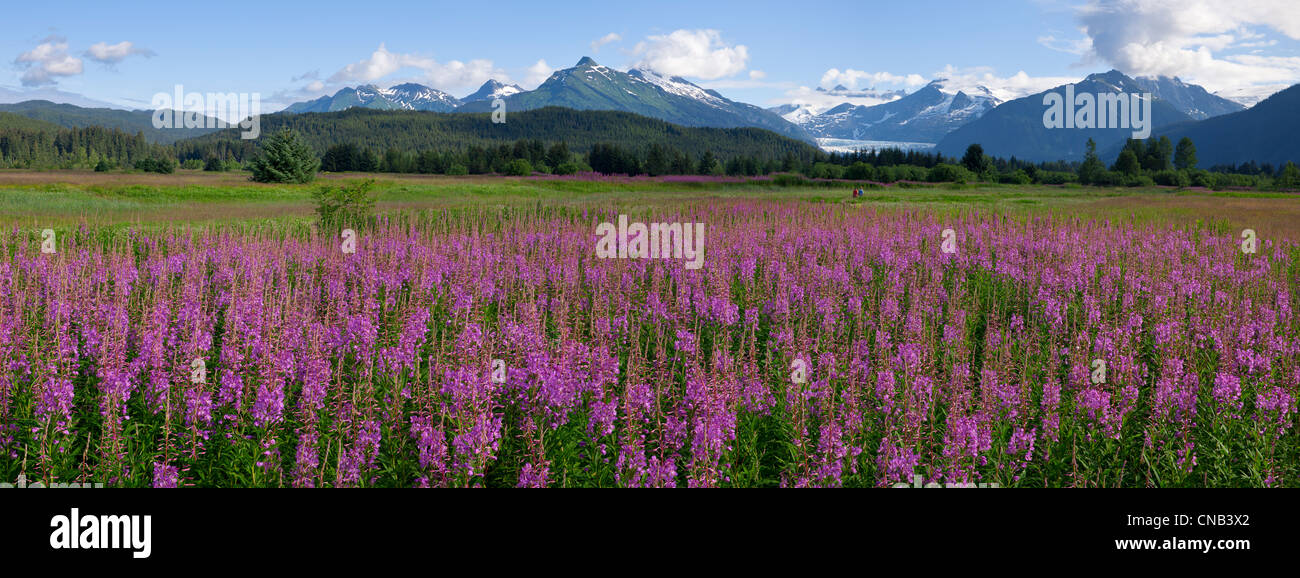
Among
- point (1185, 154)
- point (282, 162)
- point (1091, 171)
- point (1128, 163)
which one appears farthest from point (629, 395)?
point (1185, 154)

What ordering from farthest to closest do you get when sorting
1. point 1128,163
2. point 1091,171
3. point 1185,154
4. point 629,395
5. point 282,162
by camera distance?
point 1185,154 → point 1128,163 → point 1091,171 → point 282,162 → point 629,395

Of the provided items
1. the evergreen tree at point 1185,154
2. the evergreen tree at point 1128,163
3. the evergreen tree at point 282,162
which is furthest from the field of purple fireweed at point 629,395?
the evergreen tree at point 1185,154

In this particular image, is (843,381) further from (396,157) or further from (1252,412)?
(396,157)

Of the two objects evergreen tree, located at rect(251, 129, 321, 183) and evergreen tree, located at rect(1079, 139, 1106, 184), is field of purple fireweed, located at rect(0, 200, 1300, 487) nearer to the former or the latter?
evergreen tree, located at rect(251, 129, 321, 183)

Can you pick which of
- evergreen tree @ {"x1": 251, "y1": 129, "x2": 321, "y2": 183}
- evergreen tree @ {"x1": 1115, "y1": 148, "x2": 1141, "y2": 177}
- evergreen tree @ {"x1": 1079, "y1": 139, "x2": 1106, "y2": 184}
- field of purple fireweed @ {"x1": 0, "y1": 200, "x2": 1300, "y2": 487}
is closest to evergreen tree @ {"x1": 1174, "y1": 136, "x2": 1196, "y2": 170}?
evergreen tree @ {"x1": 1115, "y1": 148, "x2": 1141, "y2": 177}

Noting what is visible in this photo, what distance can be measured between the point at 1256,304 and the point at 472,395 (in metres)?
11.4

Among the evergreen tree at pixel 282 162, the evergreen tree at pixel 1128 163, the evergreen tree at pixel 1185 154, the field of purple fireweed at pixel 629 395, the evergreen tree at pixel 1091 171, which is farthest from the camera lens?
the evergreen tree at pixel 1185 154

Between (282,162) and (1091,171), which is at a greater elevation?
(1091,171)

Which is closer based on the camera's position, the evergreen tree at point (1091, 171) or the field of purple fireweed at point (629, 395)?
the field of purple fireweed at point (629, 395)

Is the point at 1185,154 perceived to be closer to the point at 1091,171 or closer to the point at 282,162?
the point at 1091,171

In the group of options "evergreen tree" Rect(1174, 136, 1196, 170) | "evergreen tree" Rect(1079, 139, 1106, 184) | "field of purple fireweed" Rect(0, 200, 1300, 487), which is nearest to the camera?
"field of purple fireweed" Rect(0, 200, 1300, 487)

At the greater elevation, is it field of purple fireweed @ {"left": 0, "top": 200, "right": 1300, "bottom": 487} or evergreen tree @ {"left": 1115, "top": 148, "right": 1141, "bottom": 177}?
evergreen tree @ {"left": 1115, "top": 148, "right": 1141, "bottom": 177}

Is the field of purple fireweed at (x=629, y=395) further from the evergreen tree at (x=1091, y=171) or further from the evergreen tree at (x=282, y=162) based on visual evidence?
the evergreen tree at (x=1091, y=171)

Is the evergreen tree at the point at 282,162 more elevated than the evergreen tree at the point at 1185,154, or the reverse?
the evergreen tree at the point at 1185,154
